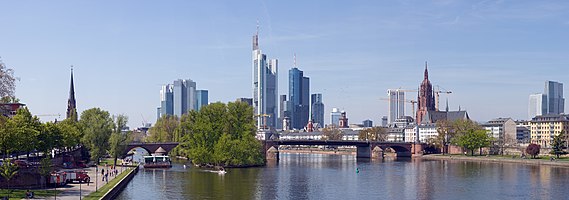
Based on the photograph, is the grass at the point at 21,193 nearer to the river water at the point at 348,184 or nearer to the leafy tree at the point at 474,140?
the river water at the point at 348,184

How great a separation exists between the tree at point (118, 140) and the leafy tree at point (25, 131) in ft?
93.0

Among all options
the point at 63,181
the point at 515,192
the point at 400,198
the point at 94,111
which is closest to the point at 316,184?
the point at 400,198

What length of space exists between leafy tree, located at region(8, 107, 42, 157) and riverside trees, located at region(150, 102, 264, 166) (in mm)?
37592

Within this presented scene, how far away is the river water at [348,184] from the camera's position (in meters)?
74.8

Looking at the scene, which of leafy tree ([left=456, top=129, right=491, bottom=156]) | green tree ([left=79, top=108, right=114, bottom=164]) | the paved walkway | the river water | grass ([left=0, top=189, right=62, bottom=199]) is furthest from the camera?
leafy tree ([left=456, top=129, right=491, bottom=156])

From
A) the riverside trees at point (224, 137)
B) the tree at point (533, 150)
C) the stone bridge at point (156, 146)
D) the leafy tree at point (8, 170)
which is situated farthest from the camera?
the tree at point (533, 150)

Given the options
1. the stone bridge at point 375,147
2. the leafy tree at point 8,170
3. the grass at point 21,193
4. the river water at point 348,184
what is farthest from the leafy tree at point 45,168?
the stone bridge at point 375,147

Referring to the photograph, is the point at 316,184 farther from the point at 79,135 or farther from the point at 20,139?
the point at 79,135

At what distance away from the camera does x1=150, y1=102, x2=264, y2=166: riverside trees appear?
4582 inches

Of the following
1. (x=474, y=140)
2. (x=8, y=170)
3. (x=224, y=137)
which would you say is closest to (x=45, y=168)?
(x=8, y=170)

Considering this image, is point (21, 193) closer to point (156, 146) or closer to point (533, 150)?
point (156, 146)

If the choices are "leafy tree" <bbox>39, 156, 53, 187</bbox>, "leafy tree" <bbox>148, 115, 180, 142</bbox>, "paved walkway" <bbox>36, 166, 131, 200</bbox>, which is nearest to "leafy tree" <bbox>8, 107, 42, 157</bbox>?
"paved walkway" <bbox>36, 166, 131, 200</bbox>

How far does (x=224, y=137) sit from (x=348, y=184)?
3319 centimetres

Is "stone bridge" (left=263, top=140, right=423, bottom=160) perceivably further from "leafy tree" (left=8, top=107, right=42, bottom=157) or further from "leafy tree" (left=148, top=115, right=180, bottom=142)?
"leafy tree" (left=8, top=107, right=42, bottom=157)
